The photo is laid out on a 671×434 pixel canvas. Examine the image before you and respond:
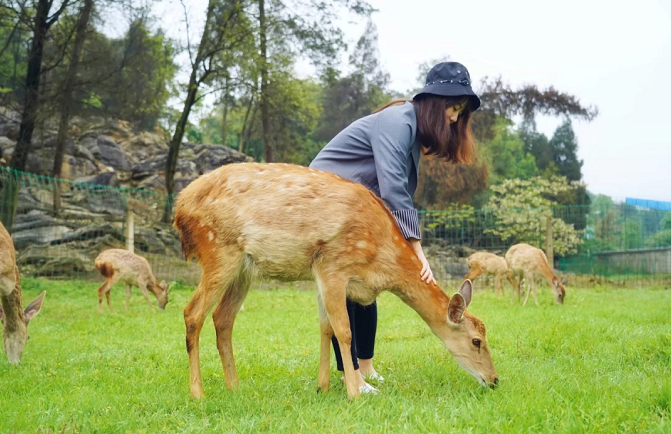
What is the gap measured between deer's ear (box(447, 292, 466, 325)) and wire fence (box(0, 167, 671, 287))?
10921mm

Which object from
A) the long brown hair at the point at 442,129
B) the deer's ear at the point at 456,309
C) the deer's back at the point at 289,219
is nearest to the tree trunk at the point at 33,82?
the deer's back at the point at 289,219

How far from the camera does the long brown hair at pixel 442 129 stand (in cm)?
442

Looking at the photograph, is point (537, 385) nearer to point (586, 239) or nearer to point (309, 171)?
point (309, 171)

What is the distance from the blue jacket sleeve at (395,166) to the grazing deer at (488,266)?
9.88 meters

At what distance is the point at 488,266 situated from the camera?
555 inches

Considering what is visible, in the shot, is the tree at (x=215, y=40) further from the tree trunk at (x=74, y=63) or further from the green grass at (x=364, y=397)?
the green grass at (x=364, y=397)

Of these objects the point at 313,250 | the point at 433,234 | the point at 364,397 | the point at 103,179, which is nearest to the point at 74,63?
the point at 433,234

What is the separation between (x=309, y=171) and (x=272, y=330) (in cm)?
444

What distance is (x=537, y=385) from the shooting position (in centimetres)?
388

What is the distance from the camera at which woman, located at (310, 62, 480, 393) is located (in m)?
4.31

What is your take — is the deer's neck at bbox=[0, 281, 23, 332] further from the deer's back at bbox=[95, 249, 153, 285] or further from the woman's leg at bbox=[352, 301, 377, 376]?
the deer's back at bbox=[95, 249, 153, 285]

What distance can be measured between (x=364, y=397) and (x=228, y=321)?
1232mm

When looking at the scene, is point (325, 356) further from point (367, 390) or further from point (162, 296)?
point (162, 296)

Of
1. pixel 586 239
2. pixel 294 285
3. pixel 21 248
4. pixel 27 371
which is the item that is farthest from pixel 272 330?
pixel 586 239
